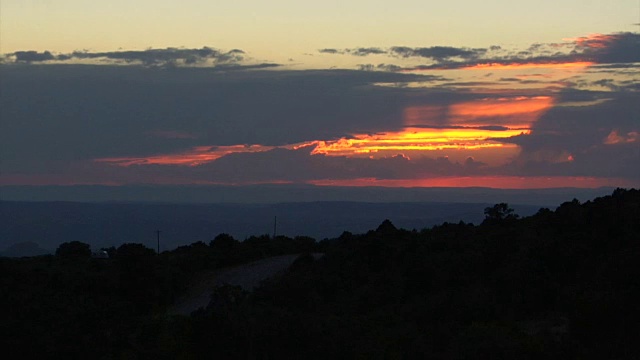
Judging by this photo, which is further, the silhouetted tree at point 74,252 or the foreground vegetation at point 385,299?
the silhouetted tree at point 74,252

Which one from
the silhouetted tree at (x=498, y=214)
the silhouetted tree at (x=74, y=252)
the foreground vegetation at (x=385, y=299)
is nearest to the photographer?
the foreground vegetation at (x=385, y=299)

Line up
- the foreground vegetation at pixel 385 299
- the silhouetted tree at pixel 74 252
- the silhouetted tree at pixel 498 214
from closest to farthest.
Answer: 1. the foreground vegetation at pixel 385 299
2. the silhouetted tree at pixel 498 214
3. the silhouetted tree at pixel 74 252

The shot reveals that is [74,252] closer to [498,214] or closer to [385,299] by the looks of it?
[498,214]

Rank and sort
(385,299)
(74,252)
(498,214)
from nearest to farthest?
1. (385,299)
2. (498,214)
3. (74,252)

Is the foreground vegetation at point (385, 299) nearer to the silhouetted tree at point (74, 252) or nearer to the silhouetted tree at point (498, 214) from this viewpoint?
the silhouetted tree at point (498, 214)

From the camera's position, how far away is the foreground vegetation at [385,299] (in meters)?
31.8

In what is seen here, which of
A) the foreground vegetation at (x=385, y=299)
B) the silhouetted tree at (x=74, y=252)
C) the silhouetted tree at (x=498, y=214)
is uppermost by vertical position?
the silhouetted tree at (x=498, y=214)

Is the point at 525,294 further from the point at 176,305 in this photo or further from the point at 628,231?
the point at 176,305

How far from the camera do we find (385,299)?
41.7 m

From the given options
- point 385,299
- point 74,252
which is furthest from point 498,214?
point 74,252

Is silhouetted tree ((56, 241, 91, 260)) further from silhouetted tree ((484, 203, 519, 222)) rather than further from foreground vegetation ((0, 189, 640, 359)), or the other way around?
silhouetted tree ((484, 203, 519, 222))

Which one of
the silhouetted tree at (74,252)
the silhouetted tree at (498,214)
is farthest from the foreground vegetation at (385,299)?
the silhouetted tree at (74,252)

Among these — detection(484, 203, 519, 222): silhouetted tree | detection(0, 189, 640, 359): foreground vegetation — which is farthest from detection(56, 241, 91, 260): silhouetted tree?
detection(484, 203, 519, 222): silhouetted tree

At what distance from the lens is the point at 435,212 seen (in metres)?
185
